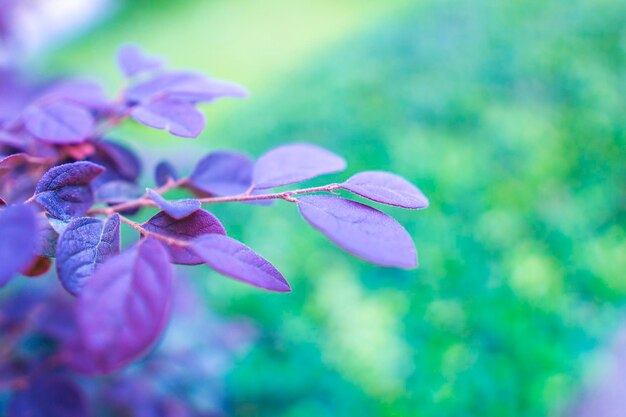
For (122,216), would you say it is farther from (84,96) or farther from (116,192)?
(84,96)

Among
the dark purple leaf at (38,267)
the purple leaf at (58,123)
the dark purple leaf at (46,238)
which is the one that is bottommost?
the dark purple leaf at (38,267)

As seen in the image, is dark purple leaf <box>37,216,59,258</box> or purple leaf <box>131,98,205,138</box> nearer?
dark purple leaf <box>37,216,59,258</box>

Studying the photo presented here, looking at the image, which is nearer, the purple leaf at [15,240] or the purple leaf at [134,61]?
the purple leaf at [15,240]

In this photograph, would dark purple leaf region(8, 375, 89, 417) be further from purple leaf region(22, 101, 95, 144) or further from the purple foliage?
purple leaf region(22, 101, 95, 144)

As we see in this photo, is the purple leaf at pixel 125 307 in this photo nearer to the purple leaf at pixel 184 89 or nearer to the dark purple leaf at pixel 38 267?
the dark purple leaf at pixel 38 267

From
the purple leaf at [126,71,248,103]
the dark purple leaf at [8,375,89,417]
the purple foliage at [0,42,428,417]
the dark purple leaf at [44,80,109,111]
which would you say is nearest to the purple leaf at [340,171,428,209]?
the purple foliage at [0,42,428,417]

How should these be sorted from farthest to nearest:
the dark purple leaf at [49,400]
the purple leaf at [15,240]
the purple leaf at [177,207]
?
the dark purple leaf at [49,400] < the purple leaf at [177,207] < the purple leaf at [15,240]

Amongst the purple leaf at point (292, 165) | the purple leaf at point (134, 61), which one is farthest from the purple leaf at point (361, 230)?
the purple leaf at point (134, 61)
